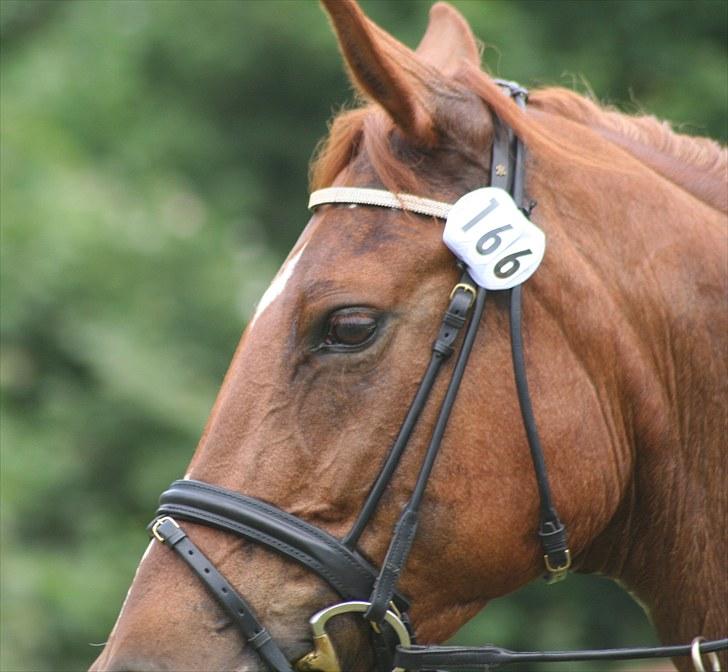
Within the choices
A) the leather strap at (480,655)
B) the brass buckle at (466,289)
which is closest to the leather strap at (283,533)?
the leather strap at (480,655)

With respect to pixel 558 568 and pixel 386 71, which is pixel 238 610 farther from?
pixel 386 71

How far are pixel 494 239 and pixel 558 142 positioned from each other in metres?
0.37

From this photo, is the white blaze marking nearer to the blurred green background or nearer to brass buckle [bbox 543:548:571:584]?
brass buckle [bbox 543:548:571:584]

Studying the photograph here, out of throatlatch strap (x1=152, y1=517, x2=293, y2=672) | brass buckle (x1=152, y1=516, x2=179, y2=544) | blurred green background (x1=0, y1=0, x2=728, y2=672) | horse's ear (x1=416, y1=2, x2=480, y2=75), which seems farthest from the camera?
blurred green background (x1=0, y1=0, x2=728, y2=672)

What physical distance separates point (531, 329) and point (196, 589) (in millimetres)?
1016

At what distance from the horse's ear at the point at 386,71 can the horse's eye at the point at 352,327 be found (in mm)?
489

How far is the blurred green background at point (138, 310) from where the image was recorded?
25.1 ft

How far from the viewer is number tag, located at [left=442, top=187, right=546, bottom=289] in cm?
288

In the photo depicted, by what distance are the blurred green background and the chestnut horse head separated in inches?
179

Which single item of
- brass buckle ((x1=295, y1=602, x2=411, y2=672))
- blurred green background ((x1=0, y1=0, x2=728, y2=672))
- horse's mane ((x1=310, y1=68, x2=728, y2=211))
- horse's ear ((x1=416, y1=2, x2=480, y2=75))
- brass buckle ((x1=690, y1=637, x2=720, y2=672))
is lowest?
brass buckle ((x1=690, y1=637, x2=720, y2=672))

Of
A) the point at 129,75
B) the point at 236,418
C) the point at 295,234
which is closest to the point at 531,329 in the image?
the point at 236,418

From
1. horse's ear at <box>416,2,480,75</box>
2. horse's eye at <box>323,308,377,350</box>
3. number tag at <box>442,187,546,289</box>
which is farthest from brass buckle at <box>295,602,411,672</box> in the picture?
horse's ear at <box>416,2,480,75</box>

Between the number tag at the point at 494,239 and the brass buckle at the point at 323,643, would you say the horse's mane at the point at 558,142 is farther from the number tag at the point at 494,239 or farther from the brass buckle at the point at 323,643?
the brass buckle at the point at 323,643

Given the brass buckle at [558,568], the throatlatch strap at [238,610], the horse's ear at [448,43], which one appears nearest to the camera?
the throatlatch strap at [238,610]
